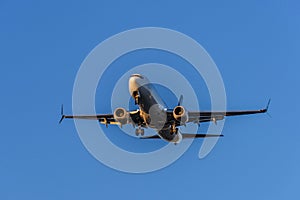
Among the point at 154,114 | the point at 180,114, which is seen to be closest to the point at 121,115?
the point at 154,114

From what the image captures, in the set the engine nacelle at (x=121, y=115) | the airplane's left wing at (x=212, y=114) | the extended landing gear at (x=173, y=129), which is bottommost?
the engine nacelle at (x=121, y=115)

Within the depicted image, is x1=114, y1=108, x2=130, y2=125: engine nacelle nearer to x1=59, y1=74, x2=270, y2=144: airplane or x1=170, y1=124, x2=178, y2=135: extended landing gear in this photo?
x1=59, y1=74, x2=270, y2=144: airplane

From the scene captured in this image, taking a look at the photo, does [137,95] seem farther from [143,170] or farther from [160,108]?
[143,170]

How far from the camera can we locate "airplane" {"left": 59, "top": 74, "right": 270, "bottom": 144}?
68.9 m

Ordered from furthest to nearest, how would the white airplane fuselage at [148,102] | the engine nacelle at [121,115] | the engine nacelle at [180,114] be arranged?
the engine nacelle at [121,115], the engine nacelle at [180,114], the white airplane fuselage at [148,102]

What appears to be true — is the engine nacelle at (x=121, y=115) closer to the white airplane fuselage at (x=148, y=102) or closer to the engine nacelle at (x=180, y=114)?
the white airplane fuselage at (x=148, y=102)

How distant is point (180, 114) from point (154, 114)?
2.67 metres

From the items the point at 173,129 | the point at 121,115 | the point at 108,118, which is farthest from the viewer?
the point at 108,118

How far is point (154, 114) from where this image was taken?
6988cm

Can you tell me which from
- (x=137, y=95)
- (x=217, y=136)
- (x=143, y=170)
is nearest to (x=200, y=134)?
(x=217, y=136)

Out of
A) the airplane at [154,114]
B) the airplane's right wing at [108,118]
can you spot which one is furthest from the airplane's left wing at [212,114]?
the airplane's right wing at [108,118]

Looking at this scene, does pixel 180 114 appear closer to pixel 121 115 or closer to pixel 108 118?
pixel 121 115

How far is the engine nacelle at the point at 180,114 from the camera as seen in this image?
69438 millimetres

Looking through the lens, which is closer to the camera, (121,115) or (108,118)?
(121,115)
